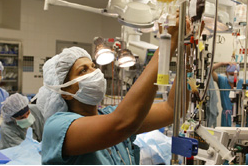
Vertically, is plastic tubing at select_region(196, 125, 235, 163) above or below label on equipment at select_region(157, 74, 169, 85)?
below

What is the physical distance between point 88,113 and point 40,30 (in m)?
6.66

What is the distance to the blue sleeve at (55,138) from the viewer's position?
1.12 m

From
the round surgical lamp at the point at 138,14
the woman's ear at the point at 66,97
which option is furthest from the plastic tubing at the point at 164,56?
the woman's ear at the point at 66,97

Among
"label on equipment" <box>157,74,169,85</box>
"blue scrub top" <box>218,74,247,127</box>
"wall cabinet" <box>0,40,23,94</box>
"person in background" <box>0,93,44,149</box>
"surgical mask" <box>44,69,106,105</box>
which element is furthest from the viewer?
"wall cabinet" <box>0,40,23,94</box>

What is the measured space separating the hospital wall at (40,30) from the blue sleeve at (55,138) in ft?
19.0

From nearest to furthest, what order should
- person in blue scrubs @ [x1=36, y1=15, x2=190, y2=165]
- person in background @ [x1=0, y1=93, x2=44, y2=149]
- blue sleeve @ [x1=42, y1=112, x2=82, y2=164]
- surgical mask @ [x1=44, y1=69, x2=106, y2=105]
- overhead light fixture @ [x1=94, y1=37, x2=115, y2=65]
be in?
person in blue scrubs @ [x1=36, y1=15, x2=190, y2=165], blue sleeve @ [x1=42, y1=112, x2=82, y2=164], surgical mask @ [x1=44, y1=69, x2=106, y2=105], overhead light fixture @ [x1=94, y1=37, x2=115, y2=65], person in background @ [x1=0, y1=93, x2=44, y2=149]

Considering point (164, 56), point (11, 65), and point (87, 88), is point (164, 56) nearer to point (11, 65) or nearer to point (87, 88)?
point (87, 88)

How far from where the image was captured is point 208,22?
1520 mm

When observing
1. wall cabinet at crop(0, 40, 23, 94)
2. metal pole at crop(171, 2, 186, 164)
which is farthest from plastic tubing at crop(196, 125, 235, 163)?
wall cabinet at crop(0, 40, 23, 94)

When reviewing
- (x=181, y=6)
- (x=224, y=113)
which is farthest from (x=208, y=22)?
(x=224, y=113)

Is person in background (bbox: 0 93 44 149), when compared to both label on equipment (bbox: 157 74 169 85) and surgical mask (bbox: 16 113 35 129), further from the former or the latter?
label on equipment (bbox: 157 74 169 85)

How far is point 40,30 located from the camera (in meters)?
7.56

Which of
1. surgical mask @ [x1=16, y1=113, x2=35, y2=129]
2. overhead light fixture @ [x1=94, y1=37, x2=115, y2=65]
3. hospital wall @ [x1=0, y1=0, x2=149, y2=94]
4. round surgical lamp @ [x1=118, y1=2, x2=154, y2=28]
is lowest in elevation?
surgical mask @ [x1=16, y1=113, x2=35, y2=129]

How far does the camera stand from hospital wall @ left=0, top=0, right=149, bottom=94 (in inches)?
285
